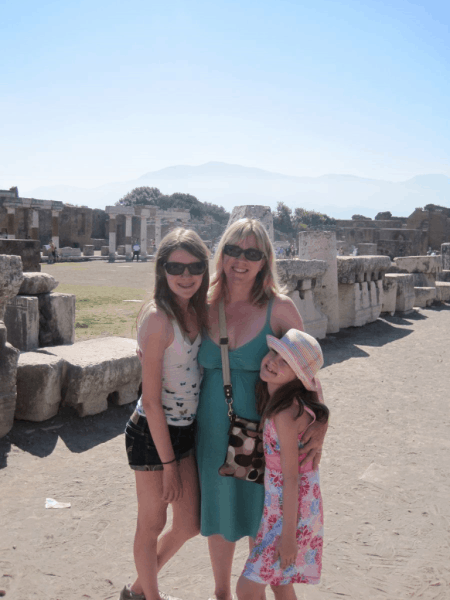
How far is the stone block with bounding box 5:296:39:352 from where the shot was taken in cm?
584

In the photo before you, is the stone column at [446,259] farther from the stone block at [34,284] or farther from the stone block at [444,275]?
the stone block at [34,284]

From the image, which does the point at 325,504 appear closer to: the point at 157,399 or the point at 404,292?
the point at 157,399

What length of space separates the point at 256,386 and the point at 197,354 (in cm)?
31

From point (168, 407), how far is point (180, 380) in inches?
5.3

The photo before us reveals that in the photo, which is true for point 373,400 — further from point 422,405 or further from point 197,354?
point 197,354

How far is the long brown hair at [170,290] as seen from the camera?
2.48 m

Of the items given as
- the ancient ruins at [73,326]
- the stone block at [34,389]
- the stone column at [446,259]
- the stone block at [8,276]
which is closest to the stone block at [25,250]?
the ancient ruins at [73,326]

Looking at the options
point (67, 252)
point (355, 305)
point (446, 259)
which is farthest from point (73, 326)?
point (67, 252)

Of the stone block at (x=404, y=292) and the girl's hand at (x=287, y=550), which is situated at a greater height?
the stone block at (x=404, y=292)

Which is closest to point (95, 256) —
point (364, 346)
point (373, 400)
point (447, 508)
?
point (364, 346)

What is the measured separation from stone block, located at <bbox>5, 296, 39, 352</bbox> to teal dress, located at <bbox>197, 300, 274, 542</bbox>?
390 cm

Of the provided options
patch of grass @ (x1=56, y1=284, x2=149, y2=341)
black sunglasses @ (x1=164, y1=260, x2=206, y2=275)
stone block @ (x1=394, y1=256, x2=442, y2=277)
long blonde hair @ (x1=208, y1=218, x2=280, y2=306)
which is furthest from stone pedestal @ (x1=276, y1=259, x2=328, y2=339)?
stone block @ (x1=394, y1=256, x2=442, y2=277)

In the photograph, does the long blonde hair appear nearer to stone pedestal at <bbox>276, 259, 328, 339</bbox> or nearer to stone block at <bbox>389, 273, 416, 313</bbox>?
stone pedestal at <bbox>276, 259, 328, 339</bbox>

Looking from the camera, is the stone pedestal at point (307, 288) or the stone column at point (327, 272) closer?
the stone pedestal at point (307, 288)
